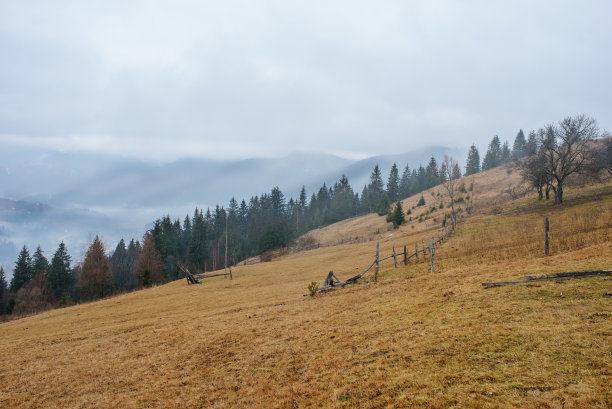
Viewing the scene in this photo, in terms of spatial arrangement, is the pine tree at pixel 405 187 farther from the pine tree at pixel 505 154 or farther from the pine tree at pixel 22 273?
the pine tree at pixel 22 273

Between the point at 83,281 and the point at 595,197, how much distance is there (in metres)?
92.8

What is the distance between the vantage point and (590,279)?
1112cm

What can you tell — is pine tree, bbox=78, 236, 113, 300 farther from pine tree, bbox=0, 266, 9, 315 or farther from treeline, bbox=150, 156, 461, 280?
pine tree, bbox=0, 266, 9, 315

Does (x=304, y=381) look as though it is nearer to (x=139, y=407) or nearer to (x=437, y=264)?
(x=139, y=407)

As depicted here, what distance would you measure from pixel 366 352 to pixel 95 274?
241 ft

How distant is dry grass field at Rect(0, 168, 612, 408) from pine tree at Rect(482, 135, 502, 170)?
142 metres

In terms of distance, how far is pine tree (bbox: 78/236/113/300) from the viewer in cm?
6500

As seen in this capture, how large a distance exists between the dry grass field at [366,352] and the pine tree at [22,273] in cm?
8738

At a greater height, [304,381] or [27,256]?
[27,256]

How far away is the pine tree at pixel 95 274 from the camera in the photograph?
65.0m

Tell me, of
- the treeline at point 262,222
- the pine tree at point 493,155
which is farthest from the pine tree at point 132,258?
the pine tree at point 493,155

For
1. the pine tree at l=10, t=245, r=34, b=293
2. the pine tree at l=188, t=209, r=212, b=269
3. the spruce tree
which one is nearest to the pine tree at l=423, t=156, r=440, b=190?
the spruce tree

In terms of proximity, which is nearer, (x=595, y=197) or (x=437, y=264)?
(x=437, y=264)

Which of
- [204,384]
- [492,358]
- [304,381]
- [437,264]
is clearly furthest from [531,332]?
[437,264]
